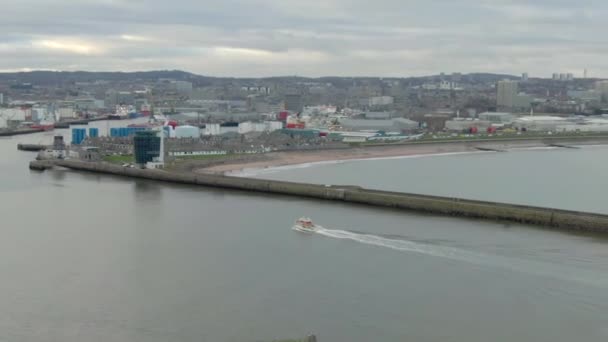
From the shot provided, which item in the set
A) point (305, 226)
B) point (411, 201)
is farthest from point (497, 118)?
point (305, 226)

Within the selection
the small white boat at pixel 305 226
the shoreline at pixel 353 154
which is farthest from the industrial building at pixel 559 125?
the small white boat at pixel 305 226

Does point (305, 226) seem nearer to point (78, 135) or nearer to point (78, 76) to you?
point (78, 135)

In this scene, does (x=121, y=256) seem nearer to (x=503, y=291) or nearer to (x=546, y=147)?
(x=503, y=291)

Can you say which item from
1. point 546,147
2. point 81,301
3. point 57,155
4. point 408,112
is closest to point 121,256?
point 81,301

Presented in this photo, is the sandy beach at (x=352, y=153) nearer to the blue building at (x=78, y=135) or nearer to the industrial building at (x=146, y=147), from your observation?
the industrial building at (x=146, y=147)

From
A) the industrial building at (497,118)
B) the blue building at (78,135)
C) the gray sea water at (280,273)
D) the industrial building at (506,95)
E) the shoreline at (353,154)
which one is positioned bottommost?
the gray sea water at (280,273)

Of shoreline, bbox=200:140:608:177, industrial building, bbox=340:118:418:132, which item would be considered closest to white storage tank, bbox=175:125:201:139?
shoreline, bbox=200:140:608:177

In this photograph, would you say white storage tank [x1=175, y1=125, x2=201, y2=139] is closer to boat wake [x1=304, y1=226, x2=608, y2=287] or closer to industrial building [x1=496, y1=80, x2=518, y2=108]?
boat wake [x1=304, y1=226, x2=608, y2=287]
